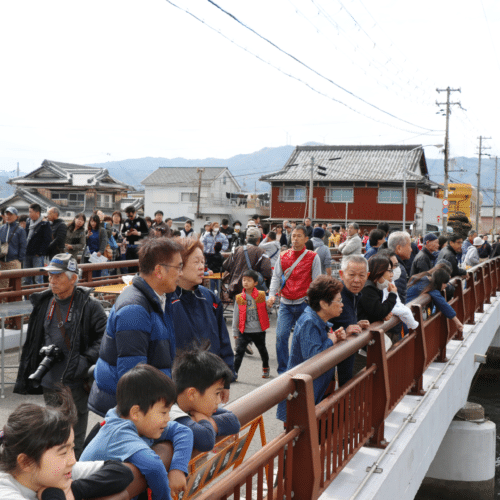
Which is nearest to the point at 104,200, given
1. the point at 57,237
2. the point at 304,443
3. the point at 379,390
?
the point at 57,237

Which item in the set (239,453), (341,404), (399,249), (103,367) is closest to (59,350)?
(103,367)

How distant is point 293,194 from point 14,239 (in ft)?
117

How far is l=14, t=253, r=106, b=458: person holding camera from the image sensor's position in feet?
12.7

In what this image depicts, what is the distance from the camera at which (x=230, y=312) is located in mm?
11773

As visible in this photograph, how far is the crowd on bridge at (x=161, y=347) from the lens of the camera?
1.62 m

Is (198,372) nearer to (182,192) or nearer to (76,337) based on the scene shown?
(76,337)

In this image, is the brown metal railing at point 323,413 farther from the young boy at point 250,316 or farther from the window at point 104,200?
the window at point 104,200

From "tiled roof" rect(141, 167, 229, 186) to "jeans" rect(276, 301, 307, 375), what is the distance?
54930 millimetres

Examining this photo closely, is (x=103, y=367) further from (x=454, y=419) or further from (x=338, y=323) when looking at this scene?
(x=454, y=419)

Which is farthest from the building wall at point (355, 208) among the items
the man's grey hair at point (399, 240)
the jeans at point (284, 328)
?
the jeans at point (284, 328)

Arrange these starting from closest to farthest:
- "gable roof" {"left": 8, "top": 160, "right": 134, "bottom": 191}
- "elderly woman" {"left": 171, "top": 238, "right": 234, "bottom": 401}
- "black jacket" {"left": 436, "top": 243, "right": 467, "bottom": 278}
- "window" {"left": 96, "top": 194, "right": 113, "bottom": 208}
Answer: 1. "elderly woman" {"left": 171, "top": 238, "right": 234, "bottom": 401}
2. "black jacket" {"left": 436, "top": 243, "right": 467, "bottom": 278}
3. "gable roof" {"left": 8, "top": 160, "right": 134, "bottom": 191}
4. "window" {"left": 96, "top": 194, "right": 113, "bottom": 208}

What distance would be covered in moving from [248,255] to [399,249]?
7.84 feet

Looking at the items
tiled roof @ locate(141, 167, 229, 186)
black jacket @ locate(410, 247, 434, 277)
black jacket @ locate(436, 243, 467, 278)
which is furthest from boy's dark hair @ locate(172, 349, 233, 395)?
tiled roof @ locate(141, 167, 229, 186)

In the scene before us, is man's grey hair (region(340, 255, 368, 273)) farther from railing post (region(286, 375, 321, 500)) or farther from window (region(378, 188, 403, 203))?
window (region(378, 188, 403, 203))
